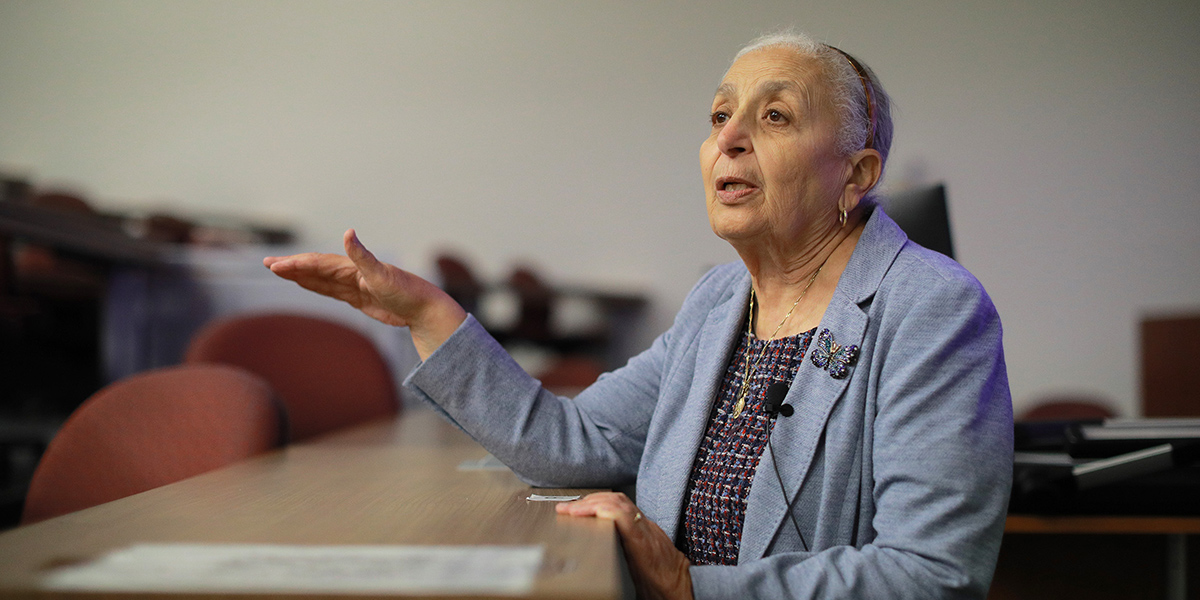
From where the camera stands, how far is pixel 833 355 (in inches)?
36.3

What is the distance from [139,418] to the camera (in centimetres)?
131

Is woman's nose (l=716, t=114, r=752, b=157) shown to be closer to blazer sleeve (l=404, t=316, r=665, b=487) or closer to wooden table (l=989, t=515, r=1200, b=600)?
→ blazer sleeve (l=404, t=316, r=665, b=487)

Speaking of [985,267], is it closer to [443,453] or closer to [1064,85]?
[1064,85]

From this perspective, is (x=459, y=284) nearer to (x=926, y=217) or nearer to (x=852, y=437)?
(x=926, y=217)

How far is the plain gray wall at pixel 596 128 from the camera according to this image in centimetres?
470

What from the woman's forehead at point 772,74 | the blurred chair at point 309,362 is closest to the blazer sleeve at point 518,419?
the woman's forehead at point 772,74

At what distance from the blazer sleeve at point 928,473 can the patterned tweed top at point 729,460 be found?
12 centimetres

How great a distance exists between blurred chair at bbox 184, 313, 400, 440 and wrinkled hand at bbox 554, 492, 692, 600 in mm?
1322

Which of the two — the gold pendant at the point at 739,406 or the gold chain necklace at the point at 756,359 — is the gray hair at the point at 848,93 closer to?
the gold chain necklace at the point at 756,359

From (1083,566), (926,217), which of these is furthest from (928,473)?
(1083,566)

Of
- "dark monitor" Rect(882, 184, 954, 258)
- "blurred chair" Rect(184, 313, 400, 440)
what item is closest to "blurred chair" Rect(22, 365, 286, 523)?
"blurred chair" Rect(184, 313, 400, 440)

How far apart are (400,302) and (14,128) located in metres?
6.44

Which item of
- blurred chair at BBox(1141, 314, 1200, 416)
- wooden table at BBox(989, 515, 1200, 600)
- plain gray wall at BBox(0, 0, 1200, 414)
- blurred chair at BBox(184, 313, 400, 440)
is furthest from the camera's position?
plain gray wall at BBox(0, 0, 1200, 414)

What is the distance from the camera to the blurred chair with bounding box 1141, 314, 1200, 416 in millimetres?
2562
